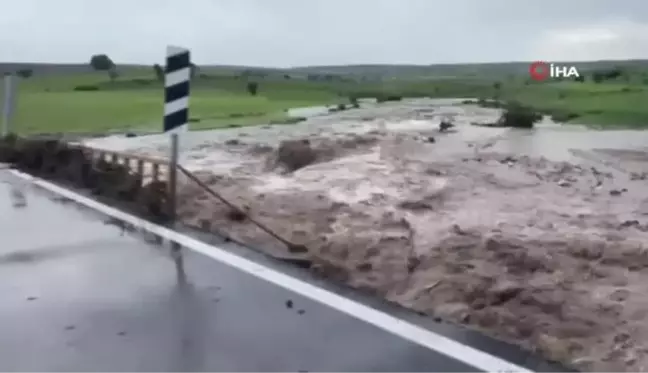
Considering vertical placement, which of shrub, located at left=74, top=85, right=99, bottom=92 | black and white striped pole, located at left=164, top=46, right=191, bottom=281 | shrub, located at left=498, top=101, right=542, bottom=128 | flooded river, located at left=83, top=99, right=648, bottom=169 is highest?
shrub, located at left=74, top=85, right=99, bottom=92

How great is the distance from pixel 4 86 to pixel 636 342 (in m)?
14.3

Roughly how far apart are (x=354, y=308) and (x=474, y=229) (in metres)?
4.34

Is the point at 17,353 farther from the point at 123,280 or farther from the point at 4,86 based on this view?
the point at 4,86

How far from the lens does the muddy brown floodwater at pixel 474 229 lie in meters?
5.89

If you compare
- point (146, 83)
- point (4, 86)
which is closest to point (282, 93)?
point (146, 83)

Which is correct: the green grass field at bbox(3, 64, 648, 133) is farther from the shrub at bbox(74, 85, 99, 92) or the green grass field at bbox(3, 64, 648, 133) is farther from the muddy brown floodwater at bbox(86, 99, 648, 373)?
the muddy brown floodwater at bbox(86, 99, 648, 373)

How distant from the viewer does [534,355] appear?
497cm

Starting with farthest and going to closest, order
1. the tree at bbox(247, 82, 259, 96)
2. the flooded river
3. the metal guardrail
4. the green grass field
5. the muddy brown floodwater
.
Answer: the tree at bbox(247, 82, 259, 96) < the green grass field < the flooded river < the metal guardrail < the muddy brown floodwater

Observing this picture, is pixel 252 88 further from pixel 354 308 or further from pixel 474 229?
pixel 354 308

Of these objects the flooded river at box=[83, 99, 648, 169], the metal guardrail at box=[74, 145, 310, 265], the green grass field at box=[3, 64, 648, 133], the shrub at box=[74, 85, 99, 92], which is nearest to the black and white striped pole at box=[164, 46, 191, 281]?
the metal guardrail at box=[74, 145, 310, 265]

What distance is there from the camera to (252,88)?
5709 centimetres

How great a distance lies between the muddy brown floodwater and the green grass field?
13883 millimetres

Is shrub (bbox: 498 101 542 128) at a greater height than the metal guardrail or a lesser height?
greater

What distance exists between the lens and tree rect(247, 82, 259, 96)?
56.5m
